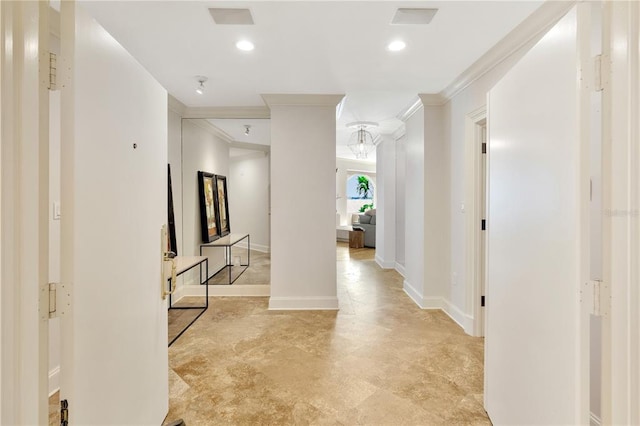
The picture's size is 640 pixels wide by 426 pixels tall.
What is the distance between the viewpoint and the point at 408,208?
447cm

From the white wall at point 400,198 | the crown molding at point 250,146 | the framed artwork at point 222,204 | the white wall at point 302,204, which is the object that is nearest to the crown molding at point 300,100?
the white wall at point 302,204

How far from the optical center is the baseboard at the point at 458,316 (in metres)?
3.17

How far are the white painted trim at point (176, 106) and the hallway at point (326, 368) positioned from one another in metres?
2.46

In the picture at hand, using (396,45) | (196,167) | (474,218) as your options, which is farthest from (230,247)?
(396,45)

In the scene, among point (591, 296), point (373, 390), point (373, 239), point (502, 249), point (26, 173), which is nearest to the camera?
point (26, 173)

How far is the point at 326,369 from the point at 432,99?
3.08 meters

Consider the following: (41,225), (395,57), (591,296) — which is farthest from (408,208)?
(41,225)

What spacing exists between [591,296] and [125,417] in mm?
1788

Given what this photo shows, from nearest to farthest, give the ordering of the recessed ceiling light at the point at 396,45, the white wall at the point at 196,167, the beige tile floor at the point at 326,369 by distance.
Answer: the beige tile floor at the point at 326,369
the recessed ceiling light at the point at 396,45
the white wall at the point at 196,167

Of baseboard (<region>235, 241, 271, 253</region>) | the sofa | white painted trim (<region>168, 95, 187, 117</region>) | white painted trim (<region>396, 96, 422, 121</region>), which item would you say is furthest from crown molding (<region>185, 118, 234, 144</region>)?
the sofa

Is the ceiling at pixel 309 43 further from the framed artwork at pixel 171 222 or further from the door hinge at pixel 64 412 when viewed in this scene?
the door hinge at pixel 64 412

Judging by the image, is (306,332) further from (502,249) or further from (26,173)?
(26,173)

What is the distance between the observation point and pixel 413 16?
2.17 metres

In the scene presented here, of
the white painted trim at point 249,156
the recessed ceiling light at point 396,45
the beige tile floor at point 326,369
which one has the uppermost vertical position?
the recessed ceiling light at point 396,45
